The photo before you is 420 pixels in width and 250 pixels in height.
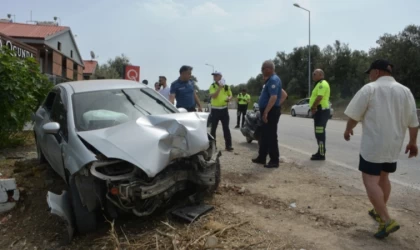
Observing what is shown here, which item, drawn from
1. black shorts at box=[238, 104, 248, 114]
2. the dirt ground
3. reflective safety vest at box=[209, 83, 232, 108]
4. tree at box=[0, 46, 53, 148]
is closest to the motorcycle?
reflective safety vest at box=[209, 83, 232, 108]

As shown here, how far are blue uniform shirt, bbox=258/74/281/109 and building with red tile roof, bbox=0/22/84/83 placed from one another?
24.0 meters

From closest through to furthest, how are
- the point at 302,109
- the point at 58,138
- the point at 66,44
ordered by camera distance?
the point at 58,138
the point at 302,109
the point at 66,44

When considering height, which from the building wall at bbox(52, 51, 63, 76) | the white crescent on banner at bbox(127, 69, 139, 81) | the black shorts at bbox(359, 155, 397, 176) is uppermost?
the building wall at bbox(52, 51, 63, 76)

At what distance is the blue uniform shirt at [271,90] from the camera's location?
6.19 metres

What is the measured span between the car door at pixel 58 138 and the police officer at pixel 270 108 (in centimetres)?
322

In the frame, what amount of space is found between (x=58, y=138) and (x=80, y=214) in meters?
1.08

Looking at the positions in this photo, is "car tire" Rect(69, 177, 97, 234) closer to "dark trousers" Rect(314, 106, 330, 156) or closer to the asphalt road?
the asphalt road

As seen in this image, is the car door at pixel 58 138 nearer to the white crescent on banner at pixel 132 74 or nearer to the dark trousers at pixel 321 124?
the dark trousers at pixel 321 124

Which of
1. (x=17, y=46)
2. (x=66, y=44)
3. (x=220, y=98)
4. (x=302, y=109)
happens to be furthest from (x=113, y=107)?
(x=66, y=44)

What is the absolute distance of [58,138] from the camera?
14.0 ft

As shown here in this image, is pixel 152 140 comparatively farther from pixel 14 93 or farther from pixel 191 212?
pixel 14 93

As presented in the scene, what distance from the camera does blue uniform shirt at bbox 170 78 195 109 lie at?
7.09m

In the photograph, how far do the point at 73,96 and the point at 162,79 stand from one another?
231 inches

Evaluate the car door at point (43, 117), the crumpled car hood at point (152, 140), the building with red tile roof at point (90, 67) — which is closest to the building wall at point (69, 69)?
the building with red tile roof at point (90, 67)
